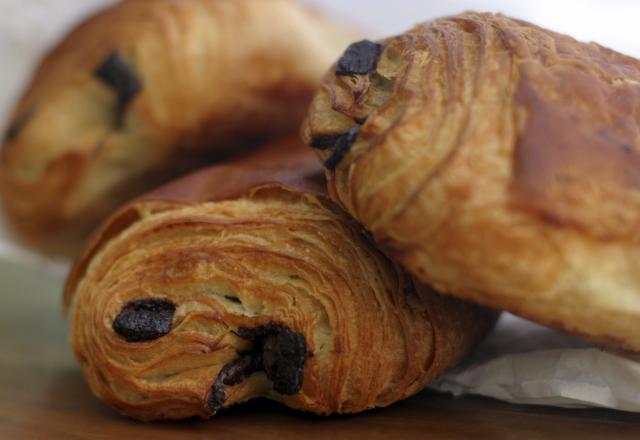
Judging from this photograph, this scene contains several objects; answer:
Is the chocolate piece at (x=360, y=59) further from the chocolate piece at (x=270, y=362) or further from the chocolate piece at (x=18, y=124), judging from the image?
the chocolate piece at (x=18, y=124)

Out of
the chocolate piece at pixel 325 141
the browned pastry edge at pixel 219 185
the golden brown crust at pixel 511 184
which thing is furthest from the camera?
the browned pastry edge at pixel 219 185

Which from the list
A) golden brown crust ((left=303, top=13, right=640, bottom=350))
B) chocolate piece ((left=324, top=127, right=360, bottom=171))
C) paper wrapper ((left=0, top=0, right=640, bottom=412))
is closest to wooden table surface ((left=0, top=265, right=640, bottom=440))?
paper wrapper ((left=0, top=0, right=640, bottom=412))

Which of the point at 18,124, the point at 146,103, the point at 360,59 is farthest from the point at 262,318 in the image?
the point at 18,124

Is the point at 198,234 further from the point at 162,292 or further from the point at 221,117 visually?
the point at 221,117

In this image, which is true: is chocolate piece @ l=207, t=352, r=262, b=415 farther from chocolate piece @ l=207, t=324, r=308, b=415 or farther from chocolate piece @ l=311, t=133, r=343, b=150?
chocolate piece @ l=311, t=133, r=343, b=150

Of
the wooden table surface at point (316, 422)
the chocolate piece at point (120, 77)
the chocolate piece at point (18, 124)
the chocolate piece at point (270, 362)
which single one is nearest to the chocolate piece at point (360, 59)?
the chocolate piece at point (270, 362)

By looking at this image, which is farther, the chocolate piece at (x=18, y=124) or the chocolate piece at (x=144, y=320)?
the chocolate piece at (x=18, y=124)

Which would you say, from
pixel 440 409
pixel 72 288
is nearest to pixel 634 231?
pixel 440 409
